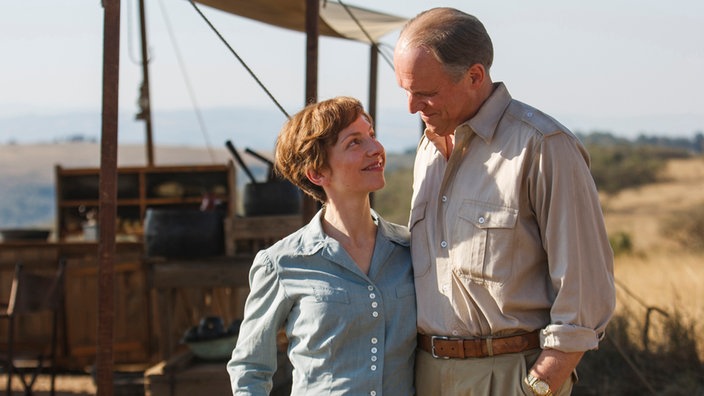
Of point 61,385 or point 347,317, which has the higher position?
point 347,317

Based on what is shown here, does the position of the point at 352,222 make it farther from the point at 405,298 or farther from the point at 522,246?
the point at 522,246

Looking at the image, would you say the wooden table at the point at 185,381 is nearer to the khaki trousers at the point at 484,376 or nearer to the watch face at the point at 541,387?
the khaki trousers at the point at 484,376

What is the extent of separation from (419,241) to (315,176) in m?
0.33

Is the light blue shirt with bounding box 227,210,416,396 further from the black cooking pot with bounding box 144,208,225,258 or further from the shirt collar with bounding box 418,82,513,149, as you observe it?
the black cooking pot with bounding box 144,208,225,258

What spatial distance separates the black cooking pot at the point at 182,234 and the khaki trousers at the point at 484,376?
13.2 feet

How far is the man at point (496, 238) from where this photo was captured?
2584mm

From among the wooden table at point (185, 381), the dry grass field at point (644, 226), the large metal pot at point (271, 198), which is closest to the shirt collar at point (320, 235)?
the wooden table at point (185, 381)

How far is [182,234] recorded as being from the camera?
6.64m

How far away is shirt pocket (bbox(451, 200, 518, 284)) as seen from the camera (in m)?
2.64

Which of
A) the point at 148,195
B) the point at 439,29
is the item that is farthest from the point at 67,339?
the point at 439,29

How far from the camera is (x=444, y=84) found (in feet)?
8.88

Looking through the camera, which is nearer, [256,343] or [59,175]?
[256,343]

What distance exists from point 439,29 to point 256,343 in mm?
957

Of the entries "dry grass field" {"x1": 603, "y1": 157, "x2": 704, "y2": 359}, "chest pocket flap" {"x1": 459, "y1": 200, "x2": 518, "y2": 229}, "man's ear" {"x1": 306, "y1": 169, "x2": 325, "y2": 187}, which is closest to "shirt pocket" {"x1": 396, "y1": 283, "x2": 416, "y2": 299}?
"chest pocket flap" {"x1": 459, "y1": 200, "x2": 518, "y2": 229}
